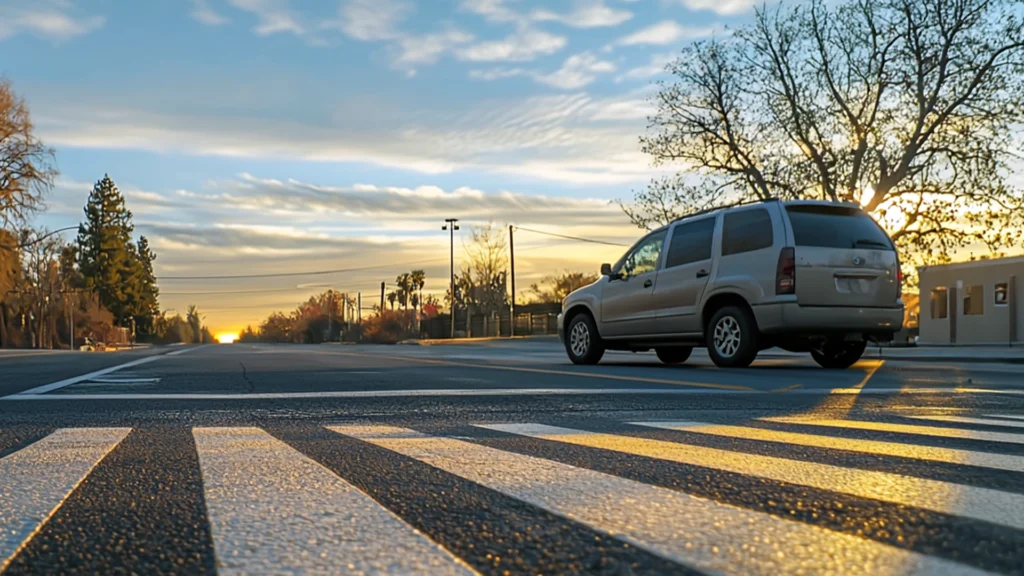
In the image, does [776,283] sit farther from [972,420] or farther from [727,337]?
[972,420]

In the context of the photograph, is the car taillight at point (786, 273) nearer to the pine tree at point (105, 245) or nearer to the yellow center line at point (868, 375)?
the yellow center line at point (868, 375)

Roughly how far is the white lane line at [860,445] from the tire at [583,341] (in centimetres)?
818

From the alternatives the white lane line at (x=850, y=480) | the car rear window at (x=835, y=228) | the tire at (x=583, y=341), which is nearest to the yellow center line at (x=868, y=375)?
the car rear window at (x=835, y=228)

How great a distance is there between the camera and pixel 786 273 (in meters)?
10.4

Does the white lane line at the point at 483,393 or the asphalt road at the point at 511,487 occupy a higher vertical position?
the asphalt road at the point at 511,487

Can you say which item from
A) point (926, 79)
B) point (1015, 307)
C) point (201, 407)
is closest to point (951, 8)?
point (926, 79)

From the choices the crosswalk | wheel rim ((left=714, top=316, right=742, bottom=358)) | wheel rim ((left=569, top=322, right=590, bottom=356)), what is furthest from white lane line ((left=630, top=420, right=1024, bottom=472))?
wheel rim ((left=569, top=322, right=590, bottom=356))

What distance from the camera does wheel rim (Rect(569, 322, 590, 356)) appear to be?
1321cm

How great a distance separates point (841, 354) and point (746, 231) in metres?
2.31

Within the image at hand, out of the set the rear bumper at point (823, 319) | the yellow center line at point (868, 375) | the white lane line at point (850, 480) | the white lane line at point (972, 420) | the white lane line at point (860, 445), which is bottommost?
the yellow center line at point (868, 375)

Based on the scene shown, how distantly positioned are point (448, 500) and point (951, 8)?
30.1m

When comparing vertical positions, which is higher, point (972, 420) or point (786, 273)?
point (786, 273)

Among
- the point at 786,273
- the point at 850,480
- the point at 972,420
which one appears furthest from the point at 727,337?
the point at 850,480

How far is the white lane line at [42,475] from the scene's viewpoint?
2.29m
